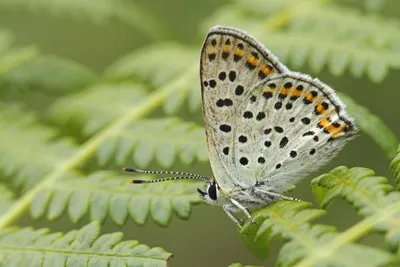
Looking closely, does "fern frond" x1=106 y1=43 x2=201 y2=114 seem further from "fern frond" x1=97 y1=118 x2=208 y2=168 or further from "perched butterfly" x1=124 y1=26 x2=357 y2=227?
"perched butterfly" x1=124 y1=26 x2=357 y2=227

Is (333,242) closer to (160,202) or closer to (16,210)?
(160,202)

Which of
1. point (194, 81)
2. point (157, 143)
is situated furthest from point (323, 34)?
point (157, 143)

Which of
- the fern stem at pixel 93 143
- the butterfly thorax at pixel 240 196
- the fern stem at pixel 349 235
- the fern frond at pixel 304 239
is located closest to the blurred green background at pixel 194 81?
the fern stem at pixel 93 143

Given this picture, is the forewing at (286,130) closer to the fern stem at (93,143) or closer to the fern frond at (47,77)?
the fern stem at (93,143)

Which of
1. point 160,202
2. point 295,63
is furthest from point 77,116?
point 295,63

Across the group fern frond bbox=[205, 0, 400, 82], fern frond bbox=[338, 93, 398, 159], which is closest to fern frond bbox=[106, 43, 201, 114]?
fern frond bbox=[205, 0, 400, 82]

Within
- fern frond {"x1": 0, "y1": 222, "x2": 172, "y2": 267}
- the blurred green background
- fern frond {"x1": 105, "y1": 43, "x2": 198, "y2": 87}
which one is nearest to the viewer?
fern frond {"x1": 0, "y1": 222, "x2": 172, "y2": 267}

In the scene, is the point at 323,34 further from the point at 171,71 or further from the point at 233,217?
the point at 233,217
